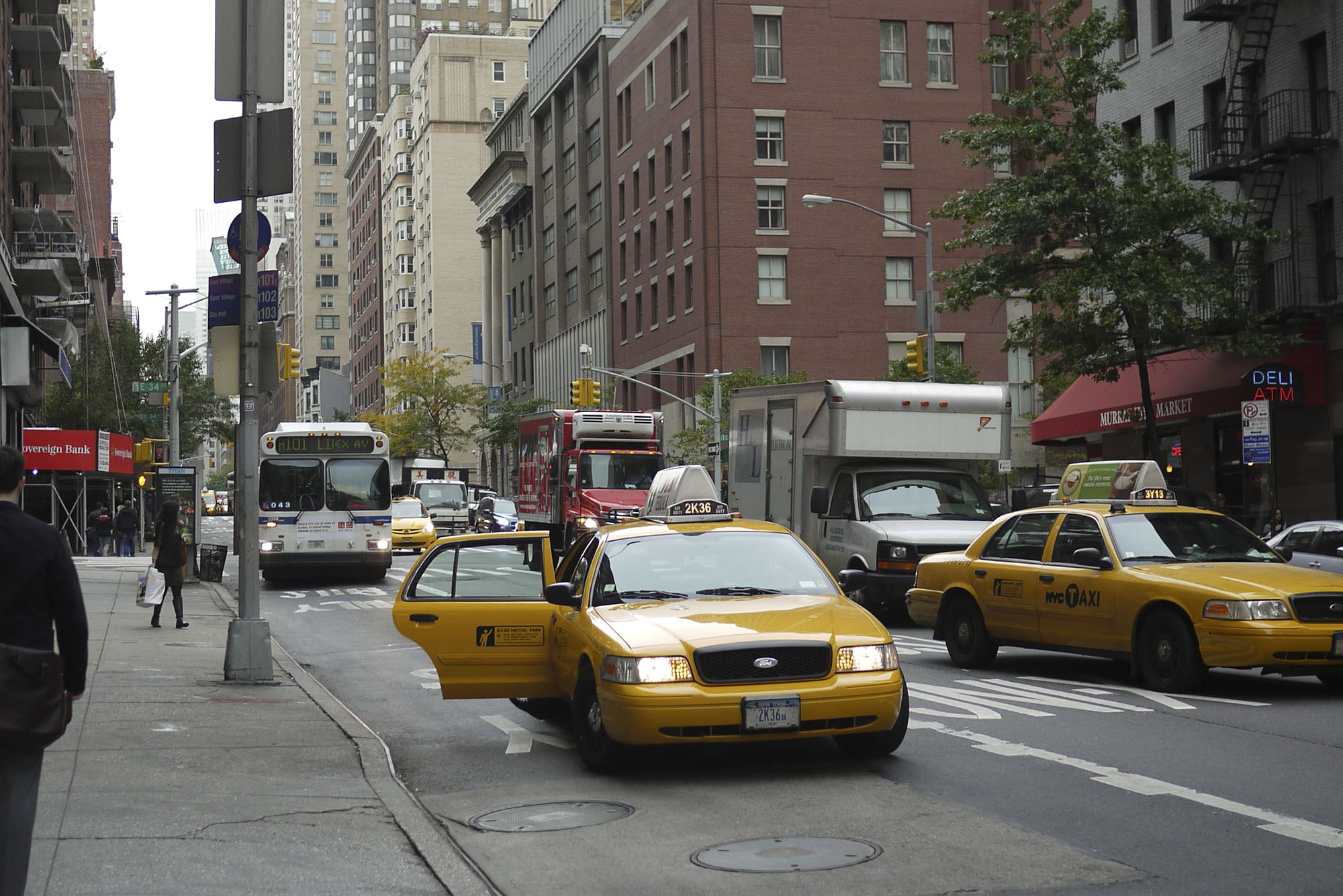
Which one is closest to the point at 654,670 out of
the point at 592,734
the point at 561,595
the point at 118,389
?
the point at 592,734

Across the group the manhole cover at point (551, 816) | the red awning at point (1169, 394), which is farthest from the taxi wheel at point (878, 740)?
the red awning at point (1169, 394)

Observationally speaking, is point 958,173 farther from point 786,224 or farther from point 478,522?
point 478,522

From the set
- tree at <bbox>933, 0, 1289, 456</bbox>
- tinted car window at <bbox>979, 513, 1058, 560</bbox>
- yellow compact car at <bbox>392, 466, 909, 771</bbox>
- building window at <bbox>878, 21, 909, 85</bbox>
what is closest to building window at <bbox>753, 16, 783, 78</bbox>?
building window at <bbox>878, 21, 909, 85</bbox>

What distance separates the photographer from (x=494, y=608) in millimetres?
10625

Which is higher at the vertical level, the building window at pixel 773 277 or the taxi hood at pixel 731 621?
the building window at pixel 773 277

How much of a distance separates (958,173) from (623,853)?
57825mm

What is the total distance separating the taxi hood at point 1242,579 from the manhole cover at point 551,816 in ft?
19.5

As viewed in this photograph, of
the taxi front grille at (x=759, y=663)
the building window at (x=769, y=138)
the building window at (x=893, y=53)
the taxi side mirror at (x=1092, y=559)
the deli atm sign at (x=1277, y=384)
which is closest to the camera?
the taxi front grille at (x=759, y=663)

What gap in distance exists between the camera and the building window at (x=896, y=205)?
6188 cm

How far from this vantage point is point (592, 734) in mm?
9344

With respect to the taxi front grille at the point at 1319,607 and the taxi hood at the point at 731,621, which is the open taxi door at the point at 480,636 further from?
the taxi front grille at the point at 1319,607

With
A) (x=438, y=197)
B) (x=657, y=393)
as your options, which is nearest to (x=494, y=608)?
(x=657, y=393)

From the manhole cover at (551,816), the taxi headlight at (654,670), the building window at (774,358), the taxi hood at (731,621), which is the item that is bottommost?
the manhole cover at (551,816)

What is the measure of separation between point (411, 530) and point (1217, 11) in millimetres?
25089
